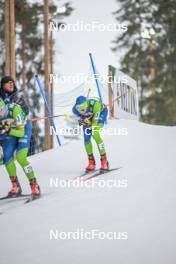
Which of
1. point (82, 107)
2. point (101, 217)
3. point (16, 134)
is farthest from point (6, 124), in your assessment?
point (101, 217)

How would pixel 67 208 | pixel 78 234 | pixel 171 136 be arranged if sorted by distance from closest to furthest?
pixel 78 234 → pixel 67 208 → pixel 171 136

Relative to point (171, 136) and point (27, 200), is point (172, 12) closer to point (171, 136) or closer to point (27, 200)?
point (171, 136)

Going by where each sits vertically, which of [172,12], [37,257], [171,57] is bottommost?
[37,257]

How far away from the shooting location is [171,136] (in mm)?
12852

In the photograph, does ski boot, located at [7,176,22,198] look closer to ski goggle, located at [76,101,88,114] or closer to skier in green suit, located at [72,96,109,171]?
skier in green suit, located at [72,96,109,171]

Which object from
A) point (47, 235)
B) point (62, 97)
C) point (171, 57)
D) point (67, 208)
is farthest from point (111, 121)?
point (171, 57)

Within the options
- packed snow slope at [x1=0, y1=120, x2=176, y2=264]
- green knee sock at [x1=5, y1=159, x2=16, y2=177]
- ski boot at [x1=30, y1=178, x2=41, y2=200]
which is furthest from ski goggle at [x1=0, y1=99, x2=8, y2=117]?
packed snow slope at [x1=0, y1=120, x2=176, y2=264]

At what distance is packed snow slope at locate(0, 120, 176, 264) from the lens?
4867mm

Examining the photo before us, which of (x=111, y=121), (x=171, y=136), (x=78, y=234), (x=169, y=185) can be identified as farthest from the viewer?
(x=111, y=121)

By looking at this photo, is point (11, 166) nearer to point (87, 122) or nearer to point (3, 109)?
point (3, 109)

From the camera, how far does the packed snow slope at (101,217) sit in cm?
487

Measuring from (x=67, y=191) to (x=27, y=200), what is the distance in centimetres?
71

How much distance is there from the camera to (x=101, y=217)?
6039 mm

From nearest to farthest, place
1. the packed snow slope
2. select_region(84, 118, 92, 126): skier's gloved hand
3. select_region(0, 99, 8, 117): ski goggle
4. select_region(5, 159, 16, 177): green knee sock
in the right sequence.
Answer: the packed snow slope, select_region(0, 99, 8, 117): ski goggle, select_region(5, 159, 16, 177): green knee sock, select_region(84, 118, 92, 126): skier's gloved hand
